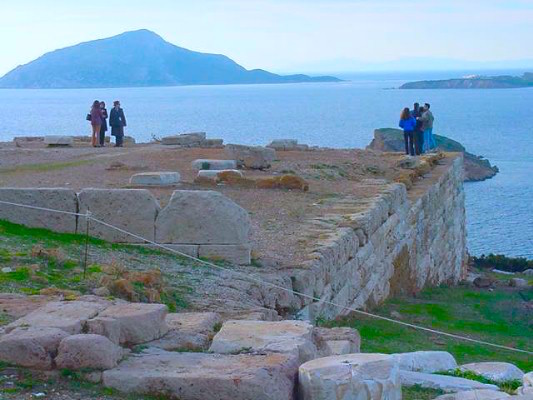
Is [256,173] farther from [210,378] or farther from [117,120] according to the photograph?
[210,378]

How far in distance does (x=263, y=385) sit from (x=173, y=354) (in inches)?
35.8

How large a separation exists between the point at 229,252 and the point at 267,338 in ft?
13.3

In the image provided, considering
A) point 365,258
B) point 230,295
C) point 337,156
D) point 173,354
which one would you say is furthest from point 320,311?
point 337,156

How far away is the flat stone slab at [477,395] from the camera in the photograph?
6.19 m

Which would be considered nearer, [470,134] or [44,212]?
[44,212]

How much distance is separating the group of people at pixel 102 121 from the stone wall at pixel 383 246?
28.2 ft

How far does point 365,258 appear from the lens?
44.1ft

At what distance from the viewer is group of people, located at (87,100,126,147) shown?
24562mm

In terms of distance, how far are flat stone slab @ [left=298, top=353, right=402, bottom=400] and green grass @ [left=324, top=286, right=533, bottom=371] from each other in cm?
356

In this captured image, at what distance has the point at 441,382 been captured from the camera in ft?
23.0

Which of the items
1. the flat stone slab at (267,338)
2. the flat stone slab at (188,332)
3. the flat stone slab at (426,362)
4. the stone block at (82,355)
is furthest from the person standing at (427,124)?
the stone block at (82,355)

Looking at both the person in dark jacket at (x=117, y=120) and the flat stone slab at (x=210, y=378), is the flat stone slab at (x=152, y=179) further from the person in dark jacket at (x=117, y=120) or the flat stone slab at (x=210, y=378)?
the flat stone slab at (x=210, y=378)

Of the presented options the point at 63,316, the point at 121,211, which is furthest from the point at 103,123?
the point at 63,316

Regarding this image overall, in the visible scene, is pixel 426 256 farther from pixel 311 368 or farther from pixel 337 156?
pixel 311 368
